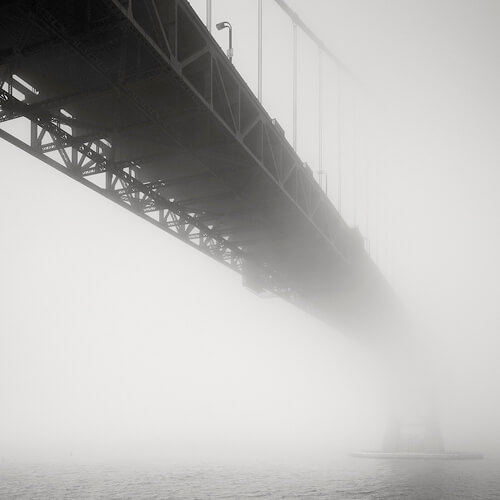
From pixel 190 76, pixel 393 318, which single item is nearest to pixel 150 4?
pixel 190 76

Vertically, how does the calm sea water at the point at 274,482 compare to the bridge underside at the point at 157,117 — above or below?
below

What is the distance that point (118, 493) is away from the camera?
43719 mm

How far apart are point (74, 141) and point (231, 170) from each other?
5427 millimetres

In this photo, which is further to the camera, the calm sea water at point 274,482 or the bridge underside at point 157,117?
the calm sea water at point 274,482

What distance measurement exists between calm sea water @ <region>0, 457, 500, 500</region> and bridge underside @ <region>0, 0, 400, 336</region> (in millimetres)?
15756

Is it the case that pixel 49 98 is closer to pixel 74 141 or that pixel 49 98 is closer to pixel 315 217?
pixel 74 141

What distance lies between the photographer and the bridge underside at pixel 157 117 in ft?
51.8

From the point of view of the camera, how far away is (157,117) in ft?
63.6

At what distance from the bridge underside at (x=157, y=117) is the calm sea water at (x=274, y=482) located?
15756 millimetres

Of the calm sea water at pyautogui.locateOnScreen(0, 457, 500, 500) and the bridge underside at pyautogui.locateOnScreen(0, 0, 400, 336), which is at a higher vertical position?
the bridge underside at pyautogui.locateOnScreen(0, 0, 400, 336)

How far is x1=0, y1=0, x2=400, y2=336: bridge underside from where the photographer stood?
15.8 meters

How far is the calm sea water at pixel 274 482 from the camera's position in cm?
4116

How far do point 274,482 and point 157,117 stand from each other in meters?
35.3

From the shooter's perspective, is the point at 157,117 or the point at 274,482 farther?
the point at 274,482
